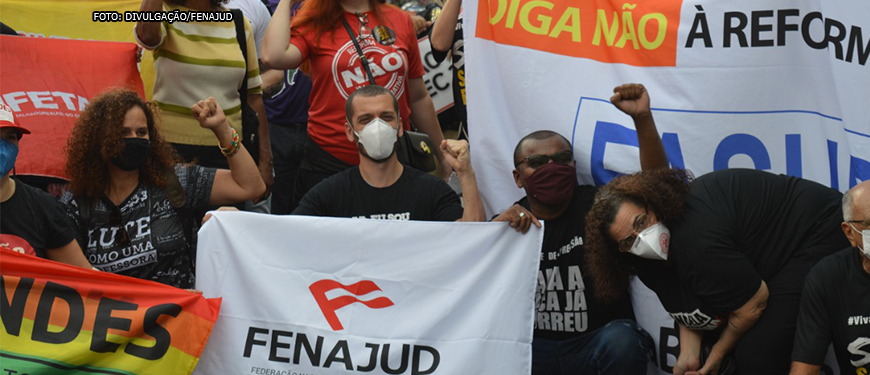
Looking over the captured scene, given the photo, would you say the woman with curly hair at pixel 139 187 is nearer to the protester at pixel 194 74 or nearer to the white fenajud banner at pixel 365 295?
the white fenajud banner at pixel 365 295

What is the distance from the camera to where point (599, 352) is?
16.0ft

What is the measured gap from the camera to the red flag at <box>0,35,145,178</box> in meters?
5.80

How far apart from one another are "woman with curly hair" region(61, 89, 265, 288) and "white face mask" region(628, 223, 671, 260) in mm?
2064

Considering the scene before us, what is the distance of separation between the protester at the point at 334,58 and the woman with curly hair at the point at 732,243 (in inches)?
75.8

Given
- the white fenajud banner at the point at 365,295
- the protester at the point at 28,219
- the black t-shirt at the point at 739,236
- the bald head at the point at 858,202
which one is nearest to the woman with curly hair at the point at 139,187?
the protester at the point at 28,219

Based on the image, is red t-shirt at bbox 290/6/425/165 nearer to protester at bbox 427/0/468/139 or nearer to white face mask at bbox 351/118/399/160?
protester at bbox 427/0/468/139

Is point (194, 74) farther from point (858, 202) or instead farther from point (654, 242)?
point (858, 202)

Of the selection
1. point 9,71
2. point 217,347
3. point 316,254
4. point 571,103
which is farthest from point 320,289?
point 9,71

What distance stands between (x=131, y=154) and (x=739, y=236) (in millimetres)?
2935

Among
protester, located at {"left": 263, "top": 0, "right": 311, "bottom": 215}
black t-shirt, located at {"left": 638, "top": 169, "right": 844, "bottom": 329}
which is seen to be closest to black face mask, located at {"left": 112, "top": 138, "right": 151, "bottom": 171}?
protester, located at {"left": 263, "top": 0, "right": 311, "bottom": 215}

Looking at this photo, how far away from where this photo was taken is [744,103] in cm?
513

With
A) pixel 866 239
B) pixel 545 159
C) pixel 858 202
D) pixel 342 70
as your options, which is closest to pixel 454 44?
pixel 342 70

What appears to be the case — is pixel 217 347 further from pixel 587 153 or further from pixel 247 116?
pixel 587 153

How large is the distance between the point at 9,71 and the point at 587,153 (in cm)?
336
